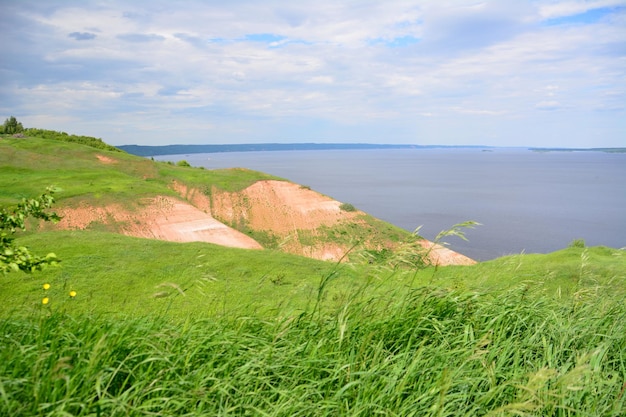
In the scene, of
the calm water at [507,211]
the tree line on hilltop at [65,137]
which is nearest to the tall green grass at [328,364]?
the calm water at [507,211]

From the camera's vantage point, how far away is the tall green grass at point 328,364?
3.19 meters

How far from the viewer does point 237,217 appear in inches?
1660

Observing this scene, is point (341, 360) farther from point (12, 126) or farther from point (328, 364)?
point (12, 126)

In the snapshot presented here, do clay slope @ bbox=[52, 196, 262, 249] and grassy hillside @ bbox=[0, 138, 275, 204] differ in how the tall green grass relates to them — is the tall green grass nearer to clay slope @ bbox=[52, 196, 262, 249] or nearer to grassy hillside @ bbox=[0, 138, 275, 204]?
clay slope @ bbox=[52, 196, 262, 249]

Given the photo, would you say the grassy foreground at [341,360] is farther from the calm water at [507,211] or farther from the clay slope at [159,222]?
the calm water at [507,211]

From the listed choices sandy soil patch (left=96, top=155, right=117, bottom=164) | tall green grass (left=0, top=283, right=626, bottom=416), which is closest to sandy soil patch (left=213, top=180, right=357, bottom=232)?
sandy soil patch (left=96, top=155, right=117, bottom=164)

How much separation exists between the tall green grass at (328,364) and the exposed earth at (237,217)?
2506 centimetres

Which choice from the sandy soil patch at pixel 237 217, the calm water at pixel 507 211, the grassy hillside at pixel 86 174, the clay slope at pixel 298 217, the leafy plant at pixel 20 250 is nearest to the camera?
the leafy plant at pixel 20 250

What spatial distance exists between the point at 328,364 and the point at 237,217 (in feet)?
127

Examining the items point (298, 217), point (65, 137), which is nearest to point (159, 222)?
point (298, 217)

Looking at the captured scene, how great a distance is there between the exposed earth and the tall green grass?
25.1 m

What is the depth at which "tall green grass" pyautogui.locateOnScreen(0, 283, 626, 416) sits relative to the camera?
3.19 m

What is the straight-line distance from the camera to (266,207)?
4403 cm

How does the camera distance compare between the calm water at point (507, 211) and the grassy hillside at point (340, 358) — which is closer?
the grassy hillside at point (340, 358)
